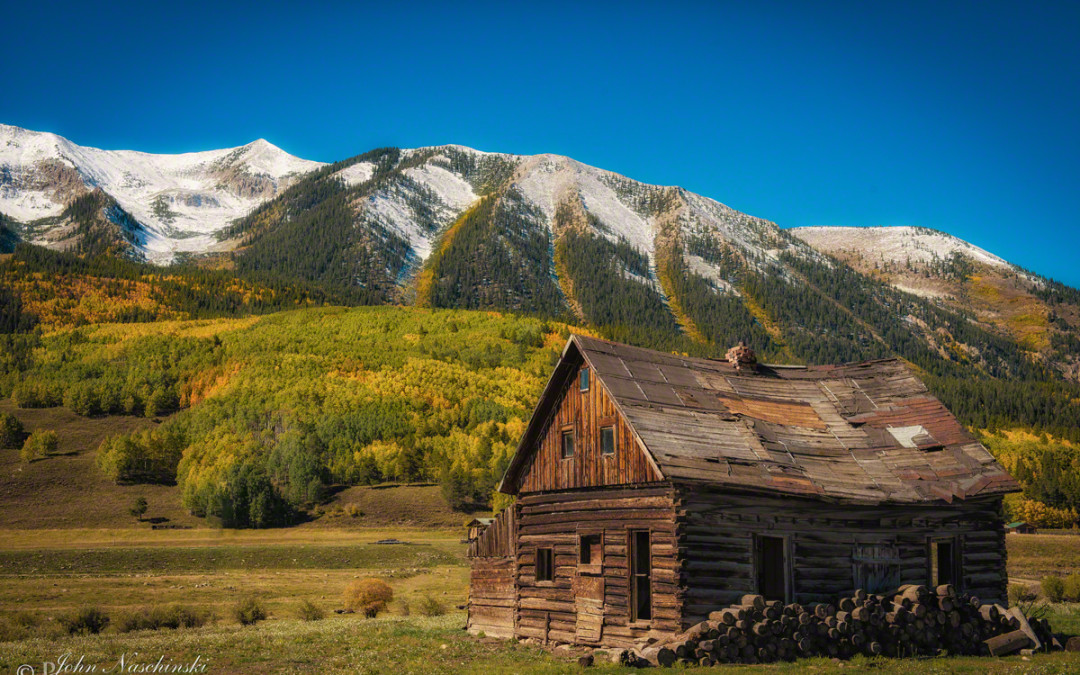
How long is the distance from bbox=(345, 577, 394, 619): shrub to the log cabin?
442 inches

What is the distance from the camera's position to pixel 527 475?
2947 cm

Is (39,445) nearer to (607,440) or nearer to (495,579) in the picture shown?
(495,579)

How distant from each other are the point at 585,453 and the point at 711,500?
14.5 ft

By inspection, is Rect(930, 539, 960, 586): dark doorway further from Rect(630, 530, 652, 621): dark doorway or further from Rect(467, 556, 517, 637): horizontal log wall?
Rect(467, 556, 517, 637): horizontal log wall

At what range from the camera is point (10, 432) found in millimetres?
110625

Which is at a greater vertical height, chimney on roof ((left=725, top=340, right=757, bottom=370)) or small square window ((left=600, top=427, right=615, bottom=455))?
chimney on roof ((left=725, top=340, right=757, bottom=370))

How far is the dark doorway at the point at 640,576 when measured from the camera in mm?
24625

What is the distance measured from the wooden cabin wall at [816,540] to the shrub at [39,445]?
103 m

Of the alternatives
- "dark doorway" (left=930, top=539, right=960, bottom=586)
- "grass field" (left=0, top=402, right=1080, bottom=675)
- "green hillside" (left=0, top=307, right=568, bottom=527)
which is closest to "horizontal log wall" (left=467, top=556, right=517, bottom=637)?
"grass field" (left=0, top=402, right=1080, bottom=675)

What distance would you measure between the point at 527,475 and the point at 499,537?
9.34ft

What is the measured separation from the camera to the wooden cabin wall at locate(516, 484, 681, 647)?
78.3ft

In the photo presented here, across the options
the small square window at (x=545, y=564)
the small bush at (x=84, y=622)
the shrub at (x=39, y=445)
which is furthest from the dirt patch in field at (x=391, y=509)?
the small square window at (x=545, y=564)

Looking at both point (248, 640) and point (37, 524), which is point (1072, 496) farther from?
point (37, 524)

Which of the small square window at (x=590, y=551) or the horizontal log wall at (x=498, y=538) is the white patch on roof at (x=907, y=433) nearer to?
the small square window at (x=590, y=551)
